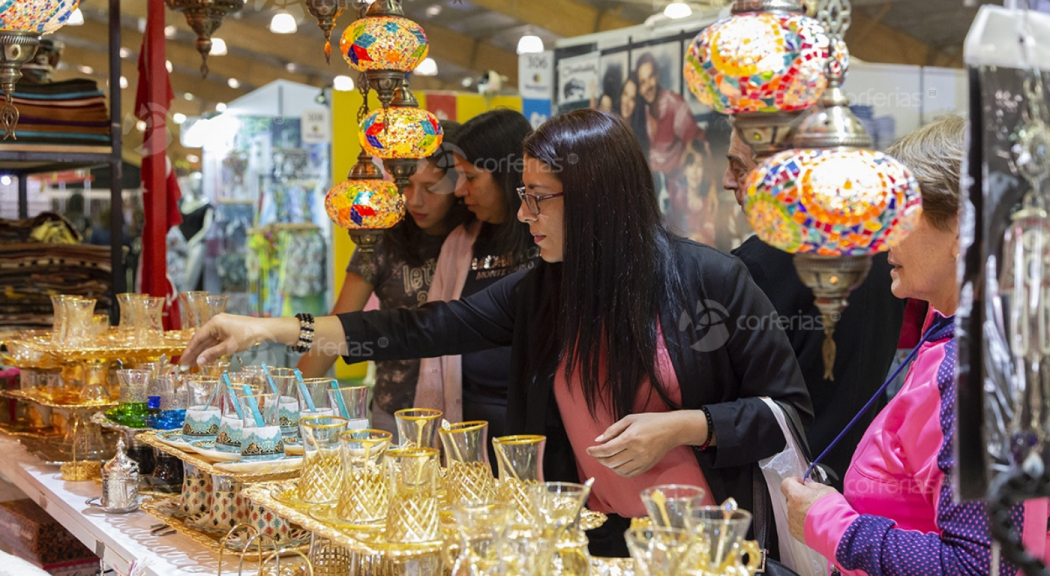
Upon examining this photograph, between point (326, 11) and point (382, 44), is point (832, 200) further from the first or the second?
point (326, 11)

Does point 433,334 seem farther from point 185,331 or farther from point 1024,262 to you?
point 1024,262

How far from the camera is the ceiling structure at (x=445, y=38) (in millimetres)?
4891

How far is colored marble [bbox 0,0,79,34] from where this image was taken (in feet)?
5.79

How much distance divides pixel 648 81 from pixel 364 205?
343cm

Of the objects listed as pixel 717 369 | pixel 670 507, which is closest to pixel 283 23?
pixel 717 369

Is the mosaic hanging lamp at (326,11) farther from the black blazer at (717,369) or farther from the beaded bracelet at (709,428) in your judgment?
the beaded bracelet at (709,428)

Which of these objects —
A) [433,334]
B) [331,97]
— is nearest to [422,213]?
[433,334]

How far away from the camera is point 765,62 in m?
1.16

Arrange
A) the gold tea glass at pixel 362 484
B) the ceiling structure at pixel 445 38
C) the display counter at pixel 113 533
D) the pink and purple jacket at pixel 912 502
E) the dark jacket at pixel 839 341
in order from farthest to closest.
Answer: the ceiling structure at pixel 445 38, the dark jacket at pixel 839 341, the display counter at pixel 113 533, the gold tea glass at pixel 362 484, the pink and purple jacket at pixel 912 502

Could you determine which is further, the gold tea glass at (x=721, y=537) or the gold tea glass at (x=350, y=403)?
the gold tea glass at (x=350, y=403)

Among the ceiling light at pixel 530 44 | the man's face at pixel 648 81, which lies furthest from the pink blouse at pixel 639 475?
the ceiling light at pixel 530 44

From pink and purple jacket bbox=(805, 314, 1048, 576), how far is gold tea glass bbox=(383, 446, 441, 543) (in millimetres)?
588

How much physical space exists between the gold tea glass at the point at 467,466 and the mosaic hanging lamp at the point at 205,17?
171 cm

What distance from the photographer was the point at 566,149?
2082mm
